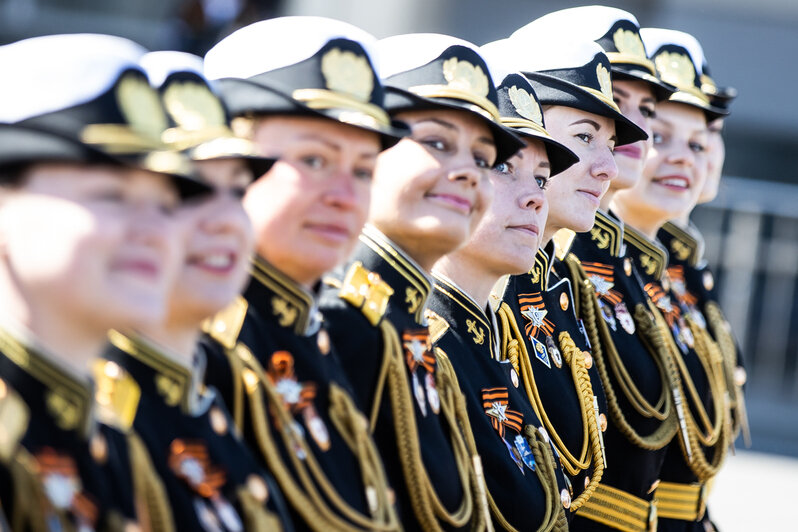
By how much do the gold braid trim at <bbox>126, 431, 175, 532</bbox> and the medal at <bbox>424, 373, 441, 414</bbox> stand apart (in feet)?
3.57

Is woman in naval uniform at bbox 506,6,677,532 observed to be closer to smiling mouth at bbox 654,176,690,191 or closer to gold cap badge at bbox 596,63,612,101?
gold cap badge at bbox 596,63,612,101

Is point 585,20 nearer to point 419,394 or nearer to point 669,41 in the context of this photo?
point 669,41

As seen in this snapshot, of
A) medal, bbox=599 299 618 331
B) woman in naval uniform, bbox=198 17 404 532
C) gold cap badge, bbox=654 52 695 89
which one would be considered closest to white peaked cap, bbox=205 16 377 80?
woman in naval uniform, bbox=198 17 404 532

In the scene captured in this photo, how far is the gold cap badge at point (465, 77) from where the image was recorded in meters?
3.57

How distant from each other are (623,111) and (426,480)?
2.18m

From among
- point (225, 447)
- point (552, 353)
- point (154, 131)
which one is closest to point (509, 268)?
point (552, 353)

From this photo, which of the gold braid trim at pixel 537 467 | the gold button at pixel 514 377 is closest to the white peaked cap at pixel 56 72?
the gold braid trim at pixel 537 467

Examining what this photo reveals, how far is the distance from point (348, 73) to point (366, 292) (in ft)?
1.76

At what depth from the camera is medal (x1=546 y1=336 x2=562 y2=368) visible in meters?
4.69

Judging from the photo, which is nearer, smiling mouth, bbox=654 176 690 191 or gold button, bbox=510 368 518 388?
gold button, bbox=510 368 518 388

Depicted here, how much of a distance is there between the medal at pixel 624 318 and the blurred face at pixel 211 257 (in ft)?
9.10

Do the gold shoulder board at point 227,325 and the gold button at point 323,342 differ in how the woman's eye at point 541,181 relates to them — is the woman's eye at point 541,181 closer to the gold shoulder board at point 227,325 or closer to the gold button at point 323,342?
the gold button at point 323,342

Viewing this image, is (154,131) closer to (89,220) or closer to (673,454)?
(89,220)

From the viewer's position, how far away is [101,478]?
7.93ft
